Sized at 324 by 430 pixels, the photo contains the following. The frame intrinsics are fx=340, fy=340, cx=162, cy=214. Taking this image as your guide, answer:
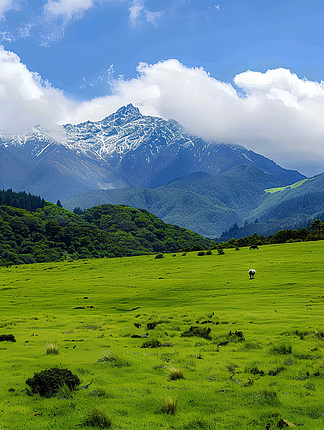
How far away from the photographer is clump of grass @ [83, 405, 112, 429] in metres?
7.66

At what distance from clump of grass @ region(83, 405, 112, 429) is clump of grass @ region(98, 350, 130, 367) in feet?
12.8

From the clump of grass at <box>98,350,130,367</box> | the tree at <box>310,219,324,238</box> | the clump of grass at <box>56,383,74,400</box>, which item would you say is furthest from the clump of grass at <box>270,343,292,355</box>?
the tree at <box>310,219,324,238</box>

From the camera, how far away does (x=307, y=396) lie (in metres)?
9.11

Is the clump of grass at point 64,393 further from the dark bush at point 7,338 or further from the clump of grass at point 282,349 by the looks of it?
the dark bush at point 7,338

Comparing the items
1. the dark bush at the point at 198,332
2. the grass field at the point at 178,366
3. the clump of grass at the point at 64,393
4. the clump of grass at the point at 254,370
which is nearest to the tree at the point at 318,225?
the grass field at the point at 178,366

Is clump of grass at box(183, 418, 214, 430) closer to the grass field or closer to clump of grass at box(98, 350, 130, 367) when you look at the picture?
the grass field

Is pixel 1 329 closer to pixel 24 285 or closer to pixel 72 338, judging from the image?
pixel 72 338

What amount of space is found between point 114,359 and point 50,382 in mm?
2831

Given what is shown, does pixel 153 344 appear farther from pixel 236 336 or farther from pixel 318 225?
pixel 318 225

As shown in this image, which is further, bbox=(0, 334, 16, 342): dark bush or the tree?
the tree

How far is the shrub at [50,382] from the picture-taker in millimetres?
9430

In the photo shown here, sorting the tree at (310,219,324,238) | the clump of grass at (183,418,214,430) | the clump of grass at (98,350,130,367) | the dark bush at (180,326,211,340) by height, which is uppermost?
the tree at (310,219,324,238)

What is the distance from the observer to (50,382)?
9602 mm

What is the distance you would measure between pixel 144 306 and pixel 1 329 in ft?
43.5
